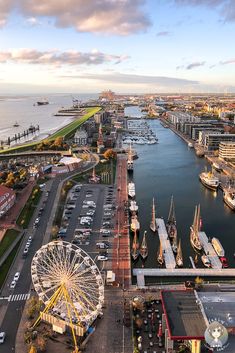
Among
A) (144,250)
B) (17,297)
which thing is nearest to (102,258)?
(144,250)

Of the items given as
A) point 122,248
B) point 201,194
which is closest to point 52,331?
point 122,248

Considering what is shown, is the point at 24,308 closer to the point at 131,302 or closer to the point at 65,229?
the point at 131,302

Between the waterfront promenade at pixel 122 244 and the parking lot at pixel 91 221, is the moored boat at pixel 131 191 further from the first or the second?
the parking lot at pixel 91 221

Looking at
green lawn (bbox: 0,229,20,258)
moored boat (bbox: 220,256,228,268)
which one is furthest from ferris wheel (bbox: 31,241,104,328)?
moored boat (bbox: 220,256,228,268)

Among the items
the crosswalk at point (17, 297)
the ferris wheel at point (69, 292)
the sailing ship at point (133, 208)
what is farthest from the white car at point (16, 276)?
the sailing ship at point (133, 208)

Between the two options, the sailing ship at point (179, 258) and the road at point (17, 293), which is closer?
the road at point (17, 293)

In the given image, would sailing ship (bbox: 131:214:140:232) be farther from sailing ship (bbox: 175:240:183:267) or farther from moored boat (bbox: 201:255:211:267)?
moored boat (bbox: 201:255:211:267)

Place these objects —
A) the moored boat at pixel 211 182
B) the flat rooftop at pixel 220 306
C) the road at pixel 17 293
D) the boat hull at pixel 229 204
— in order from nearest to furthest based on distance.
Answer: the flat rooftop at pixel 220 306
the road at pixel 17 293
the boat hull at pixel 229 204
the moored boat at pixel 211 182

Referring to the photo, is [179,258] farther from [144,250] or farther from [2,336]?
[2,336]
